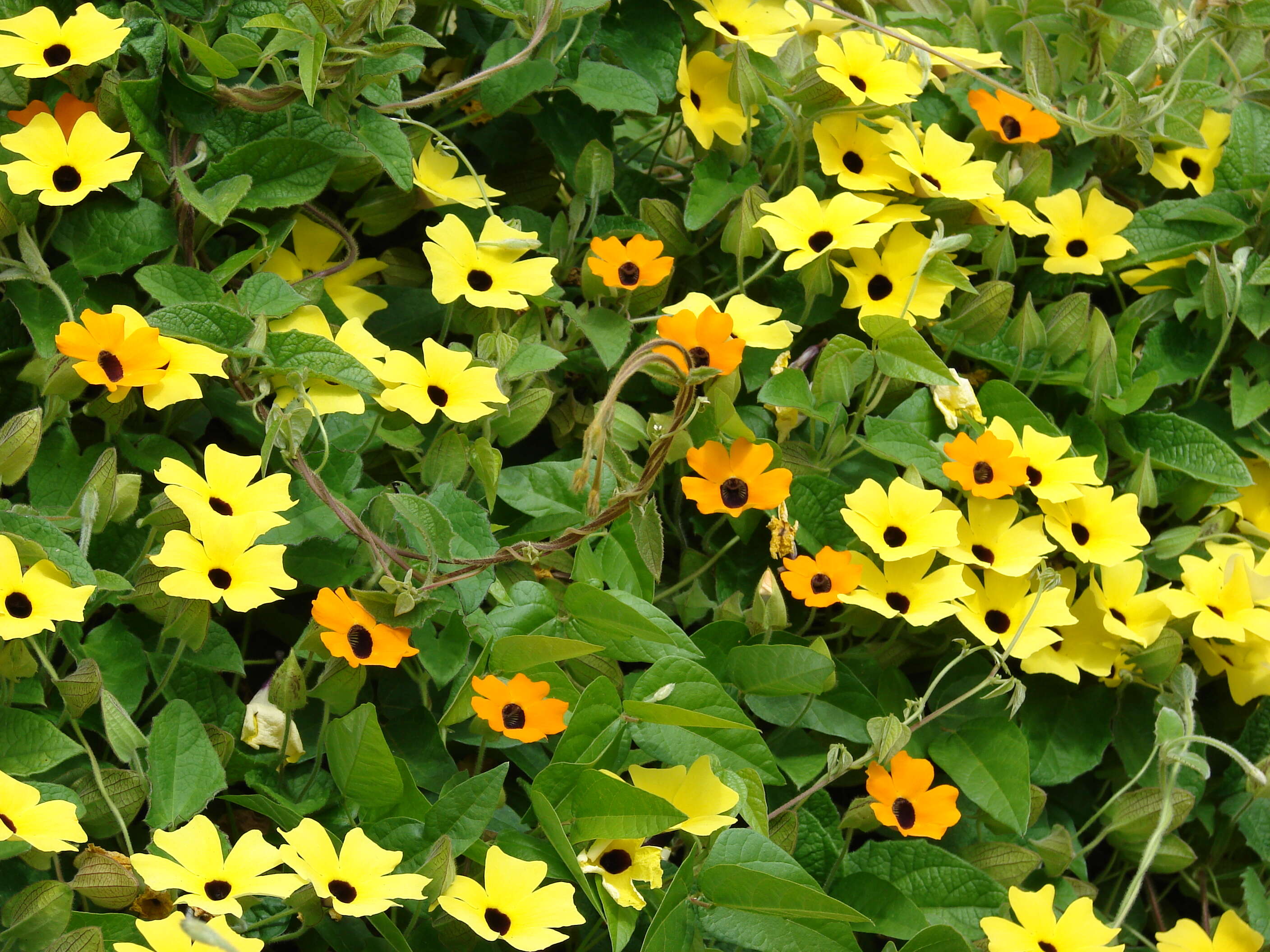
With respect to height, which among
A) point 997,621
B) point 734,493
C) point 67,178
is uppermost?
point 67,178

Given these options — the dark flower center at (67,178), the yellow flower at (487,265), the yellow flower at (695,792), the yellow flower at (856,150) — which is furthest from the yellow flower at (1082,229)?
the dark flower center at (67,178)

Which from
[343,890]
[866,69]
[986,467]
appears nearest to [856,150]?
[866,69]

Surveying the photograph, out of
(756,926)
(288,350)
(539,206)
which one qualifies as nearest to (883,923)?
(756,926)

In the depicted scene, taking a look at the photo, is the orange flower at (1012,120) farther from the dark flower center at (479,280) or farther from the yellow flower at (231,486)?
the yellow flower at (231,486)

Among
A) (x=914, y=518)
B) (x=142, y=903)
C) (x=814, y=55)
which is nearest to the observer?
(x=142, y=903)

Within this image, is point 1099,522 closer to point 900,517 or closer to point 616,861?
point 900,517

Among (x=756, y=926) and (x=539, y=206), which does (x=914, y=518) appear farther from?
(x=539, y=206)
